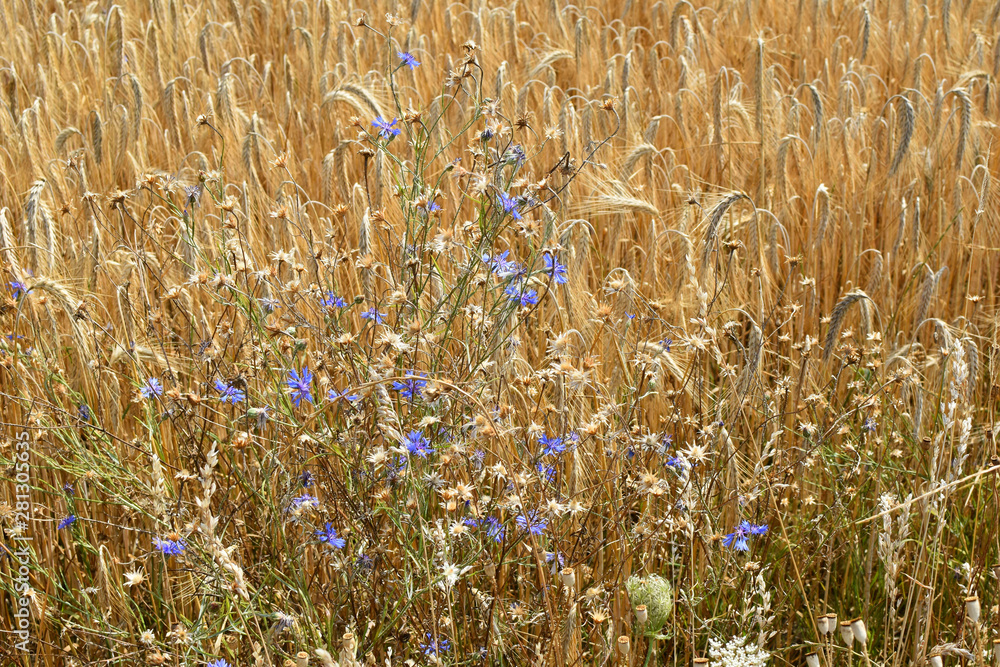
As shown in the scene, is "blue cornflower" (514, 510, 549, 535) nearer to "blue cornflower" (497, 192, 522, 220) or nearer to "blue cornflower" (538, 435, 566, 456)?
"blue cornflower" (538, 435, 566, 456)

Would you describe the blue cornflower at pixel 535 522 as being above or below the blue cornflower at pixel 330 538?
above

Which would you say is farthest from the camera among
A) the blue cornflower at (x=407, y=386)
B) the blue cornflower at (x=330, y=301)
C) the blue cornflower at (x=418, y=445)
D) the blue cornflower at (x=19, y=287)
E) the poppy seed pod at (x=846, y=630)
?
the blue cornflower at (x=19, y=287)

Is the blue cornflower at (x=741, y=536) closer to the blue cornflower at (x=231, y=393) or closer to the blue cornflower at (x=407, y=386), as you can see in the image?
the blue cornflower at (x=407, y=386)

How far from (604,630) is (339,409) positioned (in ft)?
1.90

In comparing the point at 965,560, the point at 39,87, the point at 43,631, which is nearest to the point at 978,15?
the point at 965,560

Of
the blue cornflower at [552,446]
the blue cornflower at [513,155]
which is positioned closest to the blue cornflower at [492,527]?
the blue cornflower at [552,446]

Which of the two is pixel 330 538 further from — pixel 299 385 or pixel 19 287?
pixel 19 287

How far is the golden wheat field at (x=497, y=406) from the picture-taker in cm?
127

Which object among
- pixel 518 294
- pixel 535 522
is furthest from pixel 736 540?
pixel 518 294

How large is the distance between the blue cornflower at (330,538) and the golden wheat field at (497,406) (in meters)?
0.02

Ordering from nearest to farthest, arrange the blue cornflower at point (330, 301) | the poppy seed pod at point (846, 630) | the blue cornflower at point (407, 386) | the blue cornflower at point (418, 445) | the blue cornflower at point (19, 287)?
the poppy seed pod at point (846, 630) → the blue cornflower at point (418, 445) → the blue cornflower at point (407, 386) → the blue cornflower at point (330, 301) → the blue cornflower at point (19, 287)

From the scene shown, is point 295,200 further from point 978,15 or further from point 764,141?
point 978,15

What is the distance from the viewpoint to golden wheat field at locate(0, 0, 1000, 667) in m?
1.27

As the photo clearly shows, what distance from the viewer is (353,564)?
1.29 metres
